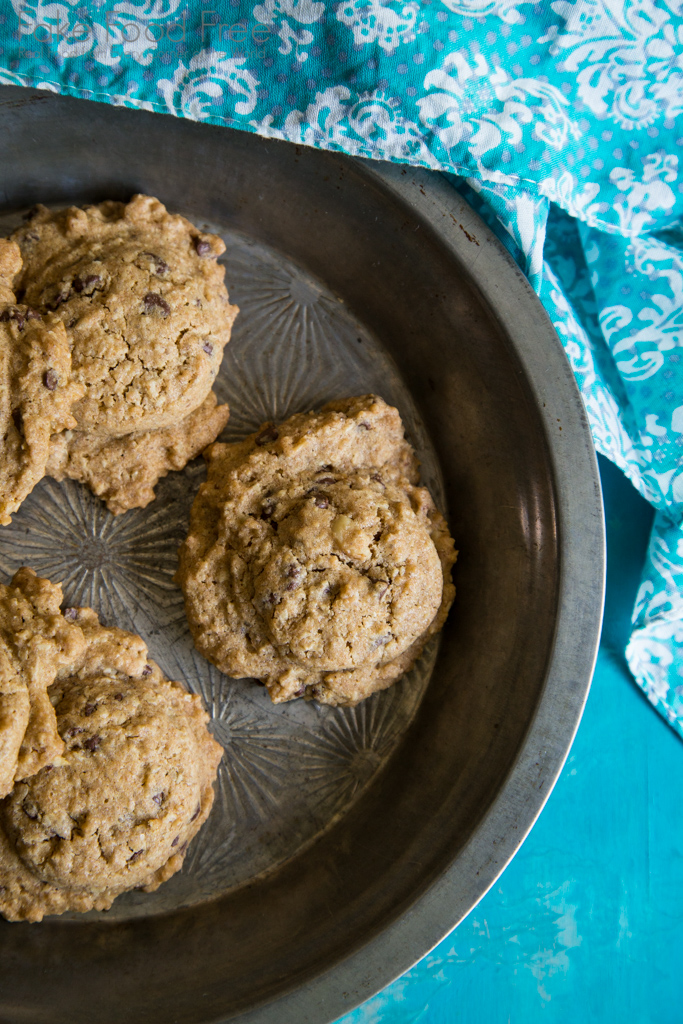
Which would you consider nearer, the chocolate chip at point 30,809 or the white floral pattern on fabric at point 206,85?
the chocolate chip at point 30,809

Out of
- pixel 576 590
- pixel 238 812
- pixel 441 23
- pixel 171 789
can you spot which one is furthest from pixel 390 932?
pixel 441 23

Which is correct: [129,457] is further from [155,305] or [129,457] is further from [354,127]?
[354,127]

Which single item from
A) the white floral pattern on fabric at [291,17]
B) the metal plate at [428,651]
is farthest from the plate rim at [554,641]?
the white floral pattern on fabric at [291,17]

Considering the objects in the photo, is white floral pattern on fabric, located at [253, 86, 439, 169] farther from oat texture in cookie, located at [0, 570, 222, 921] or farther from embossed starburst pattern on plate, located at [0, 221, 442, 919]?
oat texture in cookie, located at [0, 570, 222, 921]

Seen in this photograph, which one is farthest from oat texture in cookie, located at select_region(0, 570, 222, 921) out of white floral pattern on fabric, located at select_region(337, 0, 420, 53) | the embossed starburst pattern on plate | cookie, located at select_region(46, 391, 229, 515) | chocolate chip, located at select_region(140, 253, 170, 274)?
white floral pattern on fabric, located at select_region(337, 0, 420, 53)

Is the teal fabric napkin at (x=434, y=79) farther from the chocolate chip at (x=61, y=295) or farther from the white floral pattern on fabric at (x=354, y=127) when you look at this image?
the chocolate chip at (x=61, y=295)

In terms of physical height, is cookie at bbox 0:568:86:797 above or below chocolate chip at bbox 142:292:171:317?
below
